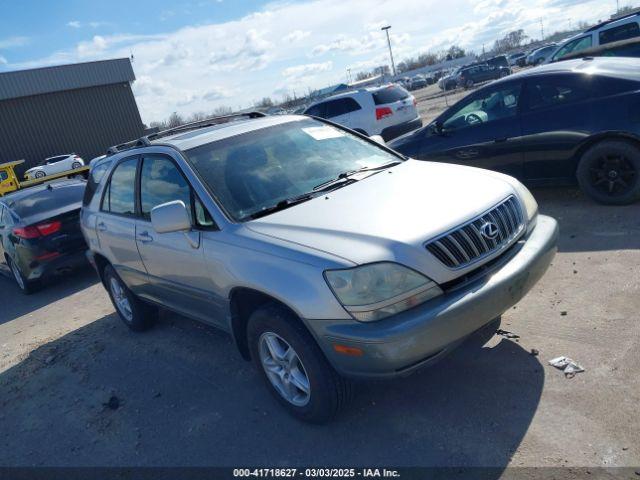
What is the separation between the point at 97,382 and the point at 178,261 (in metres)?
1.63

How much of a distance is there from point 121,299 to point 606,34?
12190mm

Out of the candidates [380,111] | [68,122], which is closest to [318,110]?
[380,111]

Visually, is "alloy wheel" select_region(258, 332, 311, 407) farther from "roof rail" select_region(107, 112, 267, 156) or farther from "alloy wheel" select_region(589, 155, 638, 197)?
"alloy wheel" select_region(589, 155, 638, 197)

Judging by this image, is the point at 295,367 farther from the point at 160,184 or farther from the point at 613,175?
the point at 613,175

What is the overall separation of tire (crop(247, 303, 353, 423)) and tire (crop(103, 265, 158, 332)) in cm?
231

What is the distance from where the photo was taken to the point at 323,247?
111 inches

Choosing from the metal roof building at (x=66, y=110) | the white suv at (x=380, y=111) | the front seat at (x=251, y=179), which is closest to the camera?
the front seat at (x=251, y=179)

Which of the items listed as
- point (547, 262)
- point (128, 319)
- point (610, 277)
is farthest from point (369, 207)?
point (128, 319)

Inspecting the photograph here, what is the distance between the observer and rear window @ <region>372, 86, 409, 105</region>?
535 inches

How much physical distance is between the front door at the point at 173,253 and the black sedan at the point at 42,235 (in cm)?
399

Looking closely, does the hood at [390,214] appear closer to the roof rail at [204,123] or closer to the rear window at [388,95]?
the roof rail at [204,123]

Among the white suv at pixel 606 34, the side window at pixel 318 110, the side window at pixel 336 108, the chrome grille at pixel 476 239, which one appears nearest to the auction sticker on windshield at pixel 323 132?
the chrome grille at pixel 476 239

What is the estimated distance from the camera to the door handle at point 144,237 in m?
4.17

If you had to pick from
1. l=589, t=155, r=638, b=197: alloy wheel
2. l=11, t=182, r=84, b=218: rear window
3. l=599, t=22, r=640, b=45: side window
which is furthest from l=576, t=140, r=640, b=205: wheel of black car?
l=599, t=22, r=640, b=45: side window
